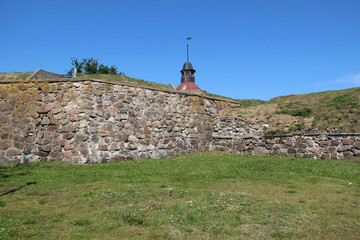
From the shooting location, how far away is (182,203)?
20.4 feet

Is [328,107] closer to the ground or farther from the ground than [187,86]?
closer to the ground

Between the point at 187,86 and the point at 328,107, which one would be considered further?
the point at 187,86

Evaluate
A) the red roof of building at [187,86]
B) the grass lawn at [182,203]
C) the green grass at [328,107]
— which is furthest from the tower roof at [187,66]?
the grass lawn at [182,203]

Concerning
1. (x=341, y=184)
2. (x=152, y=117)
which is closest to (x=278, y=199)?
(x=341, y=184)

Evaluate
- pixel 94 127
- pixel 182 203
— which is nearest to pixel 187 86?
pixel 94 127

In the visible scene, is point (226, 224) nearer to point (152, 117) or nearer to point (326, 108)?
point (152, 117)

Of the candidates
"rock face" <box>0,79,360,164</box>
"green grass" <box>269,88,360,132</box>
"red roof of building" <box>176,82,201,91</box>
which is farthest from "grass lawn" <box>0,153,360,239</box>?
"red roof of building" <box>176,82,201,91</box>

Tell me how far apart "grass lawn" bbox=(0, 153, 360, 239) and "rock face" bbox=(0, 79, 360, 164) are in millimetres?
1717

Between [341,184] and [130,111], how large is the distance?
29.5 feet

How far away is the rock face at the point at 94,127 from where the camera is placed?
12.5 meters

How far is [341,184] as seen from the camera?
8.27 m

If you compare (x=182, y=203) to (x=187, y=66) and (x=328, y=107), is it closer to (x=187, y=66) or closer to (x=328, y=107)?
(x=328, y=107)

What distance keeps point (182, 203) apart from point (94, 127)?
763 cm

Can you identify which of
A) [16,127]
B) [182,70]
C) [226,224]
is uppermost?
[182,70]
